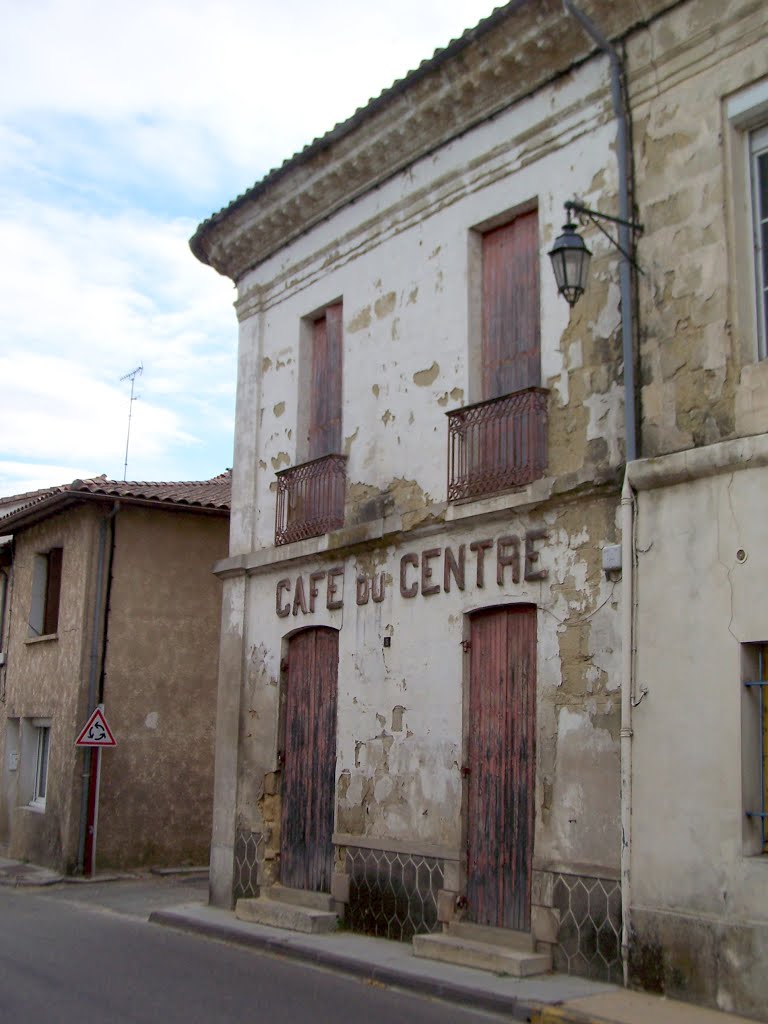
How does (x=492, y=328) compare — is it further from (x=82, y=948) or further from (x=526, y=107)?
(x=82, y=948)

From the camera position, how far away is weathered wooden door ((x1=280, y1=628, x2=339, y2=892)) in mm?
11891

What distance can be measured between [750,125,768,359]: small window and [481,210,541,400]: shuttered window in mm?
2265

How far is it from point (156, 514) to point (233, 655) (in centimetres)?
522

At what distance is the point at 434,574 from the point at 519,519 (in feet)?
4.00

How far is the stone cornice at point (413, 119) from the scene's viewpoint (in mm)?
9844

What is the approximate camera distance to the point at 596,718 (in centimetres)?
894

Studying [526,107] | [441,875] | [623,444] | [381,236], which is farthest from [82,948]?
[526,107]

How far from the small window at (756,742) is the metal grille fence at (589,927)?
1.26 metres

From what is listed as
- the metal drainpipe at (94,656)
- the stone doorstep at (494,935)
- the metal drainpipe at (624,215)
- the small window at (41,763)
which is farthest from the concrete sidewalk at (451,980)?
the small window at (41,763)

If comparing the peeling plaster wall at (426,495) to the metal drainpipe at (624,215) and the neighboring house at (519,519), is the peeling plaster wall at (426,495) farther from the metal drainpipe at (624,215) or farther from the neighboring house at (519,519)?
the metal drainpipe at (624,215)

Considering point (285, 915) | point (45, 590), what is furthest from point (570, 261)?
point (45, 590)

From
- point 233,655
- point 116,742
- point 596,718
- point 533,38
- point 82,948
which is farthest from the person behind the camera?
point 116,742

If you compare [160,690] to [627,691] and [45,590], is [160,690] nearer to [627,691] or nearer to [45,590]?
[45,590]

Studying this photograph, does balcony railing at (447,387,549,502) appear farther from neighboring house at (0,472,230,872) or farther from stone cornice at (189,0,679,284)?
neighboring house at (0,472,230,872)
